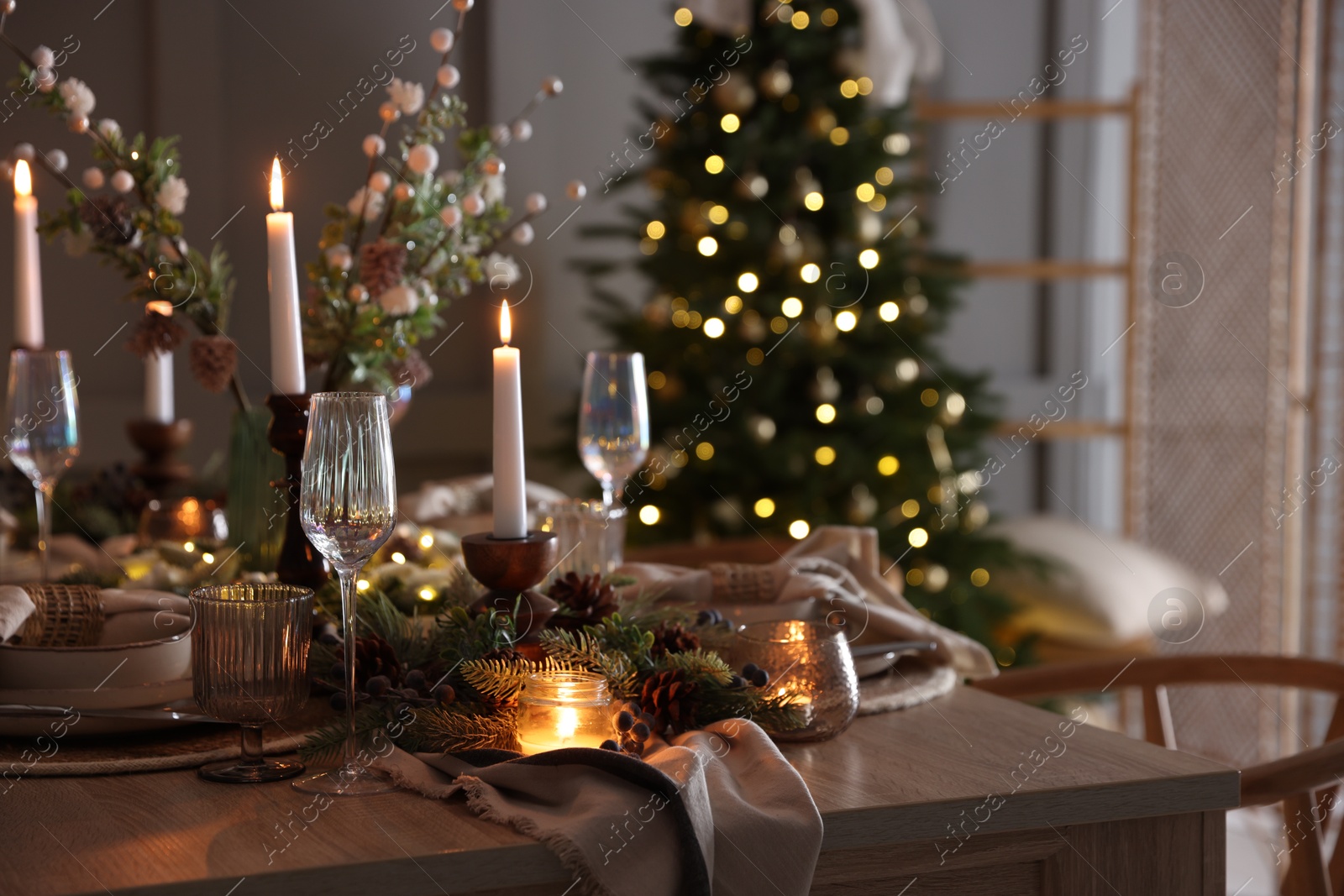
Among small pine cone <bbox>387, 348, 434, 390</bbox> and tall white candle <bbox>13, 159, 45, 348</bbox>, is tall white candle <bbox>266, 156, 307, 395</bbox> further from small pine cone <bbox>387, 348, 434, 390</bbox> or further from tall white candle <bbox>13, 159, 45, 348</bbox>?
tall white candle <bbox>13, 159, 45, 348</bbox>

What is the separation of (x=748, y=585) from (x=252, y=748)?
1.75 ft

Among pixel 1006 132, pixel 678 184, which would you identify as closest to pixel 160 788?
pixel 678 184

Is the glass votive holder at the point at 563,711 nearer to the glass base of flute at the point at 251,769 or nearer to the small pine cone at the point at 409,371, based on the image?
the glass base of flute at the point at 251,769

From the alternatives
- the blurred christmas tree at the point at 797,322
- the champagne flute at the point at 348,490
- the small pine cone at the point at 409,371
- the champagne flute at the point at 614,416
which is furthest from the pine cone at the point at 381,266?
the blurred christmas tree at the point at 797,322

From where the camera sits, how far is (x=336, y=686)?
101 cm

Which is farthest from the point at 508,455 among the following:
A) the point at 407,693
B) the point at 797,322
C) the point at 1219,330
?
the point at 1219,330

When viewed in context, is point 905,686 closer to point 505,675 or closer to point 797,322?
point 505,675

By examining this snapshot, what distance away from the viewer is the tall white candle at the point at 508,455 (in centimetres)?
101

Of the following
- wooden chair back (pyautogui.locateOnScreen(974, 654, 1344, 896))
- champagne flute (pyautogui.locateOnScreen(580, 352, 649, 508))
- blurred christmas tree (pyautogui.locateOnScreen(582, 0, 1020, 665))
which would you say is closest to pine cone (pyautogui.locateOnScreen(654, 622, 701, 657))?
champagne flute (pyautogui.locateOnScreen(580, 352, 649, 508))

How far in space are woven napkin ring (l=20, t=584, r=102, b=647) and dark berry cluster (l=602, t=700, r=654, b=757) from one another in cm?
46

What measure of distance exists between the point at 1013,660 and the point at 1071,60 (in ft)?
6.65

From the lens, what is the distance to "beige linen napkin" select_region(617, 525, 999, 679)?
123 cm

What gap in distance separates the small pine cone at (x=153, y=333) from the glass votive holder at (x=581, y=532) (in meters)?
0.42

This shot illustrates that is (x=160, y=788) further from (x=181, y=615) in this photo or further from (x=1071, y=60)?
(x=1071, y=60)
